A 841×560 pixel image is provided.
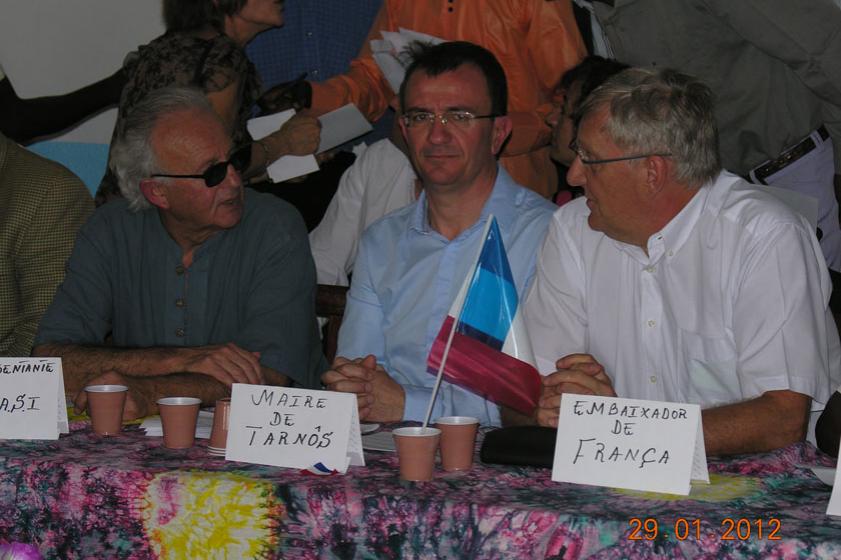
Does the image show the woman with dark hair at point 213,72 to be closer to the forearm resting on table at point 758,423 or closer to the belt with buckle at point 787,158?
the belt with buckle at point 787,158

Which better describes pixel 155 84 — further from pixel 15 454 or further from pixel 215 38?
pixel 15 454

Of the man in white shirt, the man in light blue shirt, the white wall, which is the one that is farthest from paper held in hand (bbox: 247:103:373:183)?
the man in white shirt

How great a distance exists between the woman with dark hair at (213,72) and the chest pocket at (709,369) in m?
1.64

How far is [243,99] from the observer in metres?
3.84

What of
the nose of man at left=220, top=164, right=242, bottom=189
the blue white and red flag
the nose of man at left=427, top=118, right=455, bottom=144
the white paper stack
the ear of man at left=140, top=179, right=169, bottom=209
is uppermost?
the nose of man at left=427, top=118, right=455, bottom=144

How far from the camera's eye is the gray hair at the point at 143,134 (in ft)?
10.0

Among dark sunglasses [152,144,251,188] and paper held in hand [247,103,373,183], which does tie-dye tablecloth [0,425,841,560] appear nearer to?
dark sunglasses [152,144,251,188]

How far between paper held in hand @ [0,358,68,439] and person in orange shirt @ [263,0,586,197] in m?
2.23

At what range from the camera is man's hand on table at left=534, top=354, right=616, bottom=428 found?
217cm

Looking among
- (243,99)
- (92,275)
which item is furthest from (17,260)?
(243,99)

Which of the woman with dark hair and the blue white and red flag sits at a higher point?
the woman with dark hair

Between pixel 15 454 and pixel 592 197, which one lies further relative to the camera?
pixel 592 197

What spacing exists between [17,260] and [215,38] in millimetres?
996

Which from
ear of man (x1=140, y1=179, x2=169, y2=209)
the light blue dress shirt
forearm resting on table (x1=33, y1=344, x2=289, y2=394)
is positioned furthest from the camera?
ear of man (x1=140, y1=179, x2=169, y2=209)
